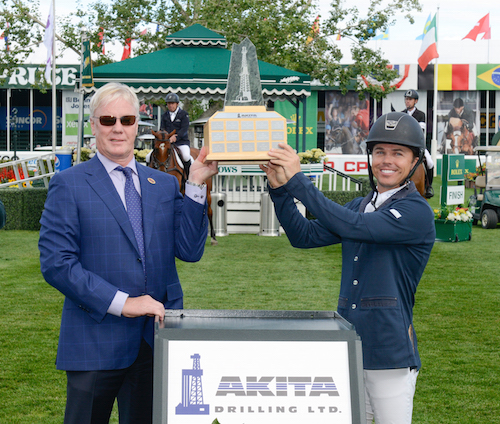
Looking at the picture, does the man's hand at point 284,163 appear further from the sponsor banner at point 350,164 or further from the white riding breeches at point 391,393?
the sponsor banner at point 350,164

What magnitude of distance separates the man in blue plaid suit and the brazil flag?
39.7 m

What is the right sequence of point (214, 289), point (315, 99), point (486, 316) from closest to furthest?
point (486, 316)
point (214, 289)
point (315, 99)

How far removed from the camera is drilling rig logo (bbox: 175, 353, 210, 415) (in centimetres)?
206

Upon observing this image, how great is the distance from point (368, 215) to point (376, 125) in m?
0.46

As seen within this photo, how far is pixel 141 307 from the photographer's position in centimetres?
246

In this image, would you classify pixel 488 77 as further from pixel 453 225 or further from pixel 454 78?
pixel 453 225

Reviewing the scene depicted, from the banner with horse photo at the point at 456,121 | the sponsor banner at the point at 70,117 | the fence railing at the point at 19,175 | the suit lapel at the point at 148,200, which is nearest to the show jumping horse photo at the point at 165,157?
the fence railing at the point at 19,175

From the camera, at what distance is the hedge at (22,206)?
611 inches

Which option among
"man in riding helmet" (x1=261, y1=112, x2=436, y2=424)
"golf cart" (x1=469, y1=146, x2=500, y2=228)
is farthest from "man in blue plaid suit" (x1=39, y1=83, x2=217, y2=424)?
"golf cart" (x1=469, y1=146, x2=500, y2=228)

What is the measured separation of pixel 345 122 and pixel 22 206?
88.8ft

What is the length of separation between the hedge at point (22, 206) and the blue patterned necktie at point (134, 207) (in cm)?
1344

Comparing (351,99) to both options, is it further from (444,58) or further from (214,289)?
(214,289)

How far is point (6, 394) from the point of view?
5.23 meters

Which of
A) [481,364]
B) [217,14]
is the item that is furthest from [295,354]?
[217,14]
